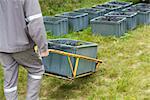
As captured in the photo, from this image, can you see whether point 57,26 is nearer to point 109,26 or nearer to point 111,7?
point 109,26

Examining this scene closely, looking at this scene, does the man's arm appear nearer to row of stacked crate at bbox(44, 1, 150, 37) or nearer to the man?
the man

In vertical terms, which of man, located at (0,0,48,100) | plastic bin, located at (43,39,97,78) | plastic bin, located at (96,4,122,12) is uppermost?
man, located at (0,0,48,100)

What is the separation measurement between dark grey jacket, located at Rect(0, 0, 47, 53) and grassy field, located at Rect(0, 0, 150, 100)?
1353mm

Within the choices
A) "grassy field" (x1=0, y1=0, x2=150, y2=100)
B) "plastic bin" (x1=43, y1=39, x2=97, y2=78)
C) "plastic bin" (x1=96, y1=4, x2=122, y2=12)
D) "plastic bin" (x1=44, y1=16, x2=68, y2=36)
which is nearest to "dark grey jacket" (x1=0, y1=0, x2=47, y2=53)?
"plastic bin" (x1=43, y1=39, x2=97, y2=78)

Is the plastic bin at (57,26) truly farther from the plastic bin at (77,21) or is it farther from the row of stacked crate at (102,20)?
the plastic bin at (77,21)

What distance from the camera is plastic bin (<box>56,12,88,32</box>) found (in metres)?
7.93

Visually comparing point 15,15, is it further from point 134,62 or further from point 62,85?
point 134,62

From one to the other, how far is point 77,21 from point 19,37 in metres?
4.80

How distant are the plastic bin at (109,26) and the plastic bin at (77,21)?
0.57m

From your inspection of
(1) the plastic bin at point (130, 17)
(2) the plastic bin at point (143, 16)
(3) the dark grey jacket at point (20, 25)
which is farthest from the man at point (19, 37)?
(2) the plastic bin at point (143, 16)

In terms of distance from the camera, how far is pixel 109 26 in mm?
7348

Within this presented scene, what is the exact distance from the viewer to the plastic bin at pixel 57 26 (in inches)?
295

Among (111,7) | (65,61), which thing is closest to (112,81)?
(65,61)

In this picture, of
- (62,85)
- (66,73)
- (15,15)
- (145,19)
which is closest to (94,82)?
(62,85)
